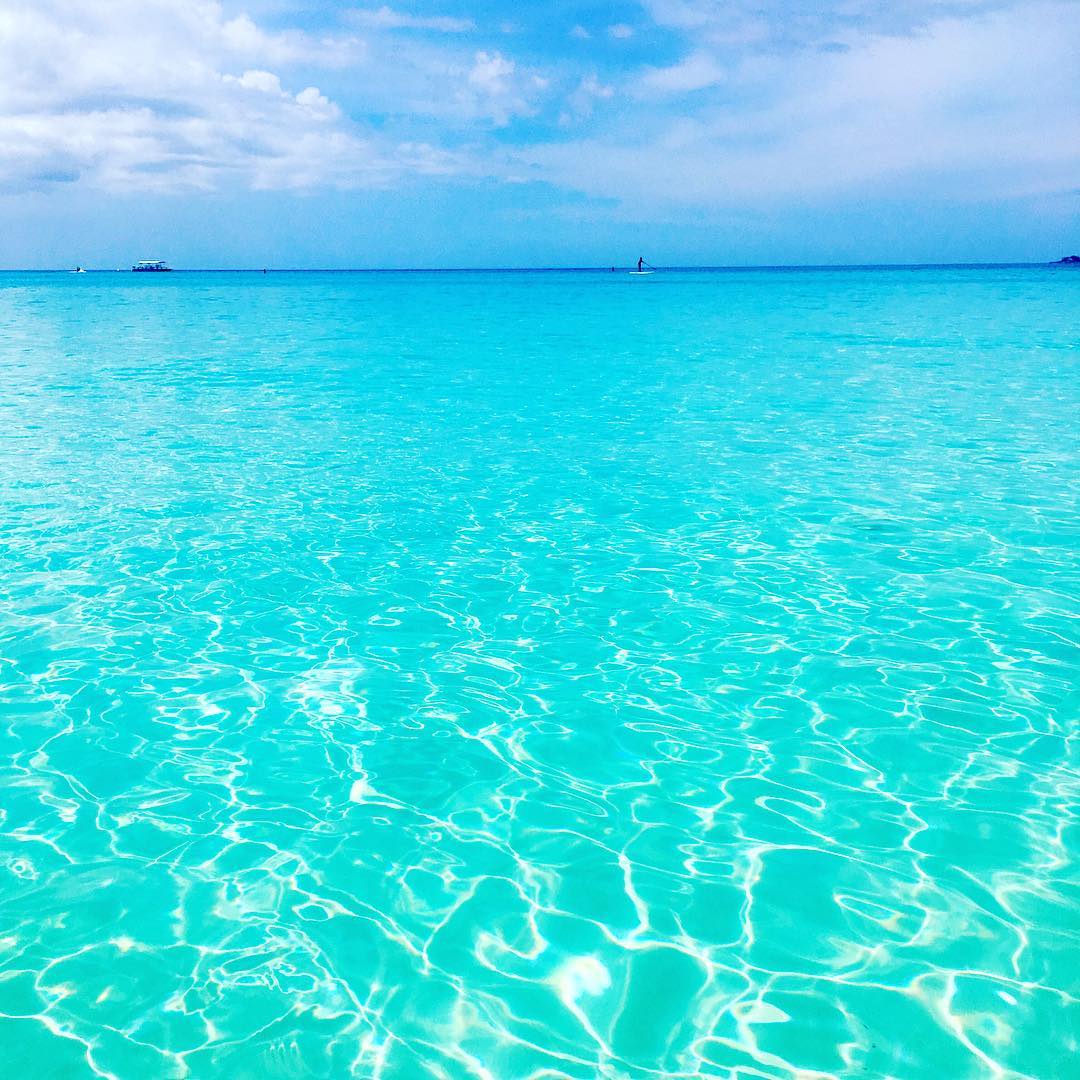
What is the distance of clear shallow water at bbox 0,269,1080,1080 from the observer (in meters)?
4.12

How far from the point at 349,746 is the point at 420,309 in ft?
176

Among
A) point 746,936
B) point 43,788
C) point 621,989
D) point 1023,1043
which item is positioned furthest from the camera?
point 43,788

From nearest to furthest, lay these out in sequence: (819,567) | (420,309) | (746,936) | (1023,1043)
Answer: (1023,1043)
(746,936)
(819,567)
(420,309)

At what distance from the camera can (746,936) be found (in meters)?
4.57

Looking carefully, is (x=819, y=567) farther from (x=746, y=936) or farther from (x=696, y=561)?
(x=746, y=936)

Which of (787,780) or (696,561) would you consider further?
(696,561)

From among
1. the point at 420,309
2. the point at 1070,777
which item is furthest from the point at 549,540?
the point at 420,309

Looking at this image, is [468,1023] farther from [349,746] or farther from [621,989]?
[349,746]

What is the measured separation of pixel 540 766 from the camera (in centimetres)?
601

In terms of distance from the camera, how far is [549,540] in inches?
410

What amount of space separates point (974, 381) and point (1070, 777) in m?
18.5

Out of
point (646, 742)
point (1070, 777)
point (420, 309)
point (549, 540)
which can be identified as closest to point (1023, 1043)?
point (1070, 777)

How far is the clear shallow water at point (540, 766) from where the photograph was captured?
4.12 m

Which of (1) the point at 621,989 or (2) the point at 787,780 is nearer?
(1) the point at 621,989
